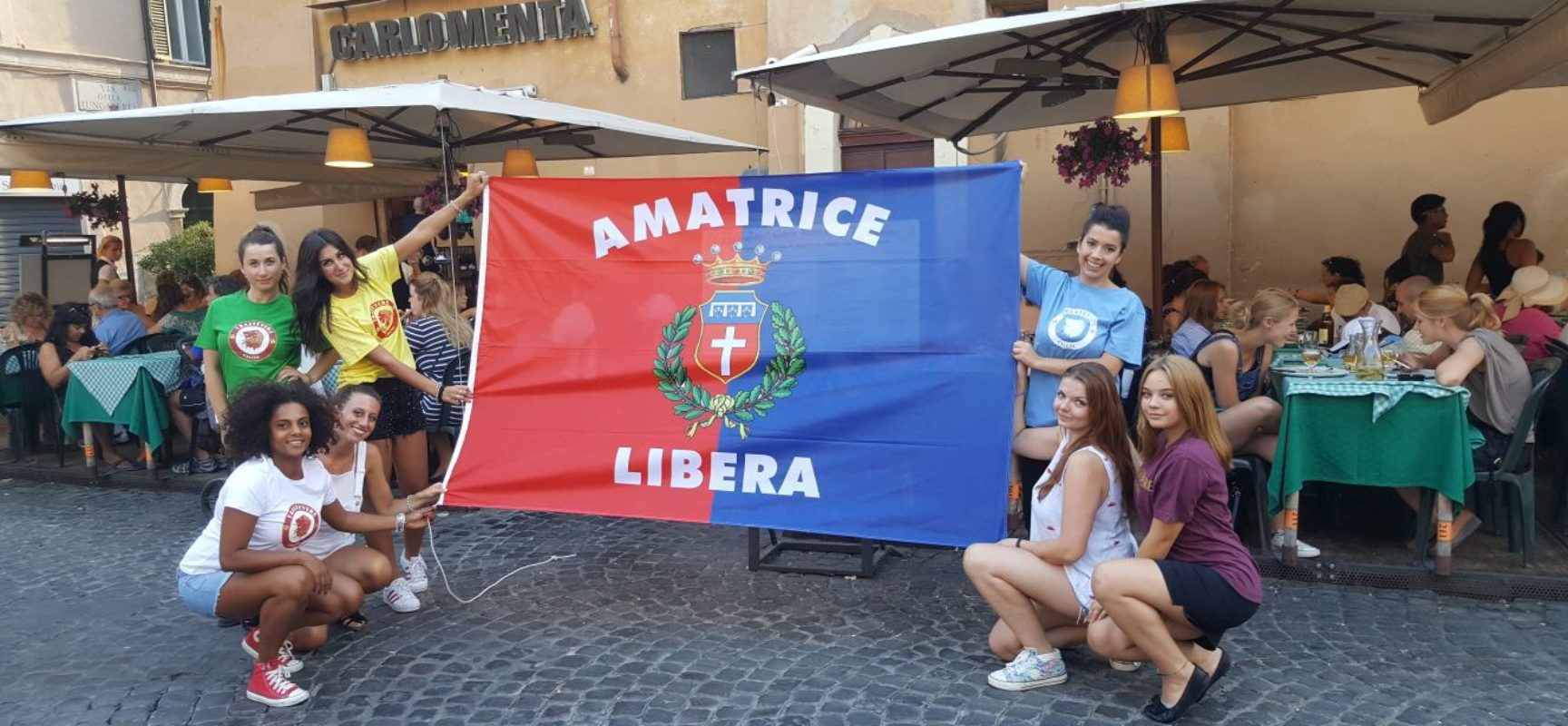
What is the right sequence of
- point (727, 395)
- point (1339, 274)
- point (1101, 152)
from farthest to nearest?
point (1339, 274) → point (1101, 152) → point (727, 395)

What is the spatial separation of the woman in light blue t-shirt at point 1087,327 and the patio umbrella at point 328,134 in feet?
11.6

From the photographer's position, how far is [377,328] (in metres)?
4.76

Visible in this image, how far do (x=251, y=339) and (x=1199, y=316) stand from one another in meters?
4.34

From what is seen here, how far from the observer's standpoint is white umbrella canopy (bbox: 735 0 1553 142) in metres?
5.23

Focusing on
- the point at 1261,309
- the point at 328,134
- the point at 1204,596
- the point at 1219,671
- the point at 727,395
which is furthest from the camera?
the point at 328,134

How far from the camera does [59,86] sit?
18.8m

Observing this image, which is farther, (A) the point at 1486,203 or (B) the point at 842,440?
(A) the point at 1486,203

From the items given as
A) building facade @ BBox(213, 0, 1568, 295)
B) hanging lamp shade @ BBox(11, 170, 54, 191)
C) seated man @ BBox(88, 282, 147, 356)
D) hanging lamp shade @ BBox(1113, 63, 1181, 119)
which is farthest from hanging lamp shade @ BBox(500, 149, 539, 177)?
hanging lamp shade @ BBox(1113, 63, 1181, 119)

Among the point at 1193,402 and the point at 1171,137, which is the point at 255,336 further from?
the point at 1171,137

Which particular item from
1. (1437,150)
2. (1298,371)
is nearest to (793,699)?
(1298,371)

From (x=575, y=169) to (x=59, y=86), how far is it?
40.1 ft

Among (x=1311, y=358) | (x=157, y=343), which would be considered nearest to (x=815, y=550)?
(x=1311, y=358)

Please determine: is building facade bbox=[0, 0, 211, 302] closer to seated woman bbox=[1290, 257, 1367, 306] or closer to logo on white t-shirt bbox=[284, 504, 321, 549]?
logo on white t-shirt bbox=[284, 504, 321, 549]

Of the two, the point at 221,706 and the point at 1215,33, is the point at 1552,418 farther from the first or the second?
the point at 221,706
